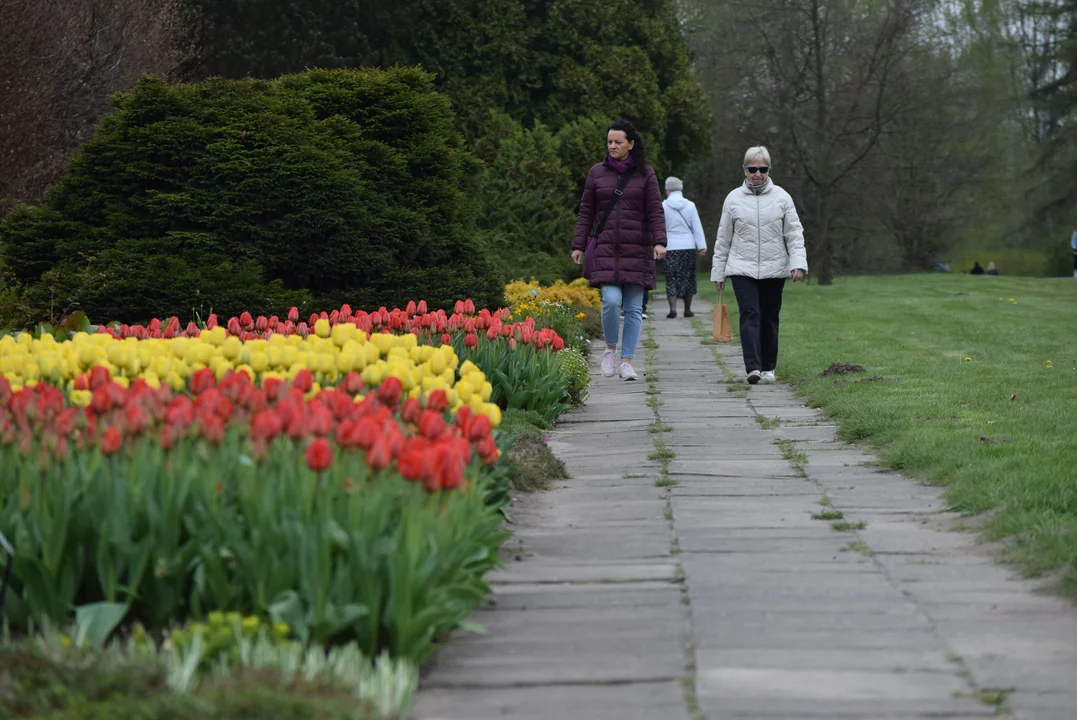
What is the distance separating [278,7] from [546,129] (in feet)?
18.2

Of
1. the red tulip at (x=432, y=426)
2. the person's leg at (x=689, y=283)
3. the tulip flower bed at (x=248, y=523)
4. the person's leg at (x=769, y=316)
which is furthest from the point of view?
the person's leg at (x=689, y=283)

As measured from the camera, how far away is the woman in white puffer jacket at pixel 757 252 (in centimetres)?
1090

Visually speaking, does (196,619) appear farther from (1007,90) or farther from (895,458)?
(1007,90)

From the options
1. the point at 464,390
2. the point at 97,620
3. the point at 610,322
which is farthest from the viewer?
the point at 610,322

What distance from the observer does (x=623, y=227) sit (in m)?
10.8

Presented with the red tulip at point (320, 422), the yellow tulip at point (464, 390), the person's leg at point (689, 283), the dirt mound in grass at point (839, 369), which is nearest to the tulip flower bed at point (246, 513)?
the red tulip at point (320, 422)

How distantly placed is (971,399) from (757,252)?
2283 millimetres

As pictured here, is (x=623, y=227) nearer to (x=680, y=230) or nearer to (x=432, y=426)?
(x=432, y=426)

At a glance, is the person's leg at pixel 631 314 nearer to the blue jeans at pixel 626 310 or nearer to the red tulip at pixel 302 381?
the blue jeans at pixel 626 310

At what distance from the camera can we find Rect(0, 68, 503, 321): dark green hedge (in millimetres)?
11039

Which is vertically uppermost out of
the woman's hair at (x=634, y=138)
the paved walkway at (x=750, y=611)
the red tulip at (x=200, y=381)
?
the woman's hair at (x=634, y=138)

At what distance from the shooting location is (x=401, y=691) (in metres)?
3.31

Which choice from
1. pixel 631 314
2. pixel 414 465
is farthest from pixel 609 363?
pixel 414 465

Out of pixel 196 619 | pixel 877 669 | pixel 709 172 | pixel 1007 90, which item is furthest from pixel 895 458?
pixel 1007 90
